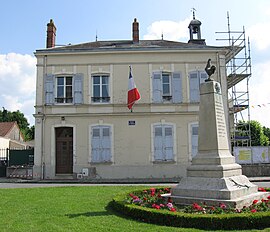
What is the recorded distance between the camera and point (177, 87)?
64.5 feet

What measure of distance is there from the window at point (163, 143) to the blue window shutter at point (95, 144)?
11.5 feet

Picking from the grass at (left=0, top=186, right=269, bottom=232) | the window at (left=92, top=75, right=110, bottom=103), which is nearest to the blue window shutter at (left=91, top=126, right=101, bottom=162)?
the window at (left=92, top=75, right=110, bottom=103)

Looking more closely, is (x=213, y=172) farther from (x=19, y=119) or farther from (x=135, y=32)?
(x=19, y=119)

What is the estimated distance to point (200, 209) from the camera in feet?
21.9

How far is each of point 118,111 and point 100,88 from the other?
191cm

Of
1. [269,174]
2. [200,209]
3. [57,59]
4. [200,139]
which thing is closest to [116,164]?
[57,59]

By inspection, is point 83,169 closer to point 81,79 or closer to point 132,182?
point 132,182

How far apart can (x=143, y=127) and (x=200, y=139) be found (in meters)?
10.9

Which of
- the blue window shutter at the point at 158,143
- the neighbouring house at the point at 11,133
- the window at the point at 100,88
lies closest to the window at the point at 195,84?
the blue window shutter at the point at 158,143

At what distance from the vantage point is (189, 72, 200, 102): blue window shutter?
1962cm

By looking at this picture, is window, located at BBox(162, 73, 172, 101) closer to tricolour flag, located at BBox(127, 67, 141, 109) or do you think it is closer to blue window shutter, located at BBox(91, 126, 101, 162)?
tricolour flag, located at BBox(127, 67, 141, 109)

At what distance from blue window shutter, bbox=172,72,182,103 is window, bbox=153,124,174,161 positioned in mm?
1810

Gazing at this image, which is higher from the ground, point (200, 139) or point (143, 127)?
point (143, 127)

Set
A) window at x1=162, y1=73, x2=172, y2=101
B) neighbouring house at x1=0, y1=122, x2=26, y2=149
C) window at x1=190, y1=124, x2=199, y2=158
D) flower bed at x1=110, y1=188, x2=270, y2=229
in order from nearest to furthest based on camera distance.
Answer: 1. flower bed at x1=110, y1=188, x2=270, y2=229
2. window at x1=190, y1=124, x2=199, y2=158
3. window at x1=162, y1=73, x2=172, y2=101
4. neighbouring house at x1=0, y1=122, x2=26, y2=149
